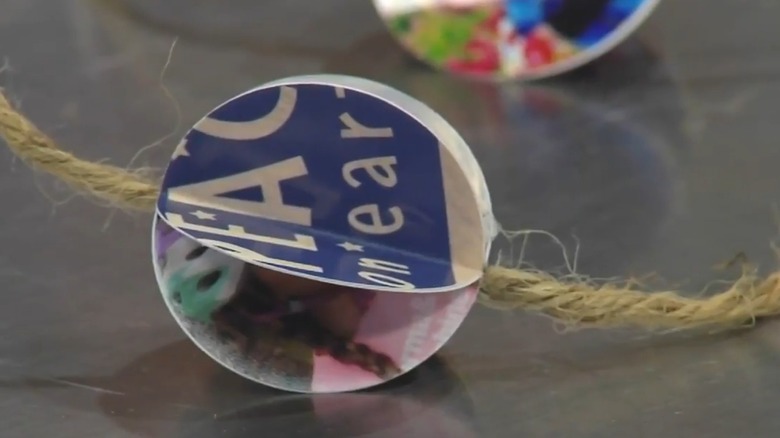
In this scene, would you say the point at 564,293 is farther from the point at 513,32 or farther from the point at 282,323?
the point at 513,32

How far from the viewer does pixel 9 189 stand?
1.90ft

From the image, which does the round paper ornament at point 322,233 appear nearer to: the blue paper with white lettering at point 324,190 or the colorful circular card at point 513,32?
the blue paper with white lettering at point 324,190

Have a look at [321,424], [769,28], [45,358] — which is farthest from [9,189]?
[769,28]

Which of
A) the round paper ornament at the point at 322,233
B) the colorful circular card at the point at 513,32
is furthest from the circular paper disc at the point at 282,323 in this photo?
the colorful circular card at the point at 513,32

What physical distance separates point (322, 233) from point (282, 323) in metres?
0.04

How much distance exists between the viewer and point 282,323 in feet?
1.32

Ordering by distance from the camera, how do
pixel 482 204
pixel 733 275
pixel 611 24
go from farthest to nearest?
pixel 611 24 < pixel 733 275 < pixel 482 204

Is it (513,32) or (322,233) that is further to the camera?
(513,32)

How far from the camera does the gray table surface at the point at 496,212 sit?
406mm

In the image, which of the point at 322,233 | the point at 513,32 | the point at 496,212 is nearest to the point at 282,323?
the point at 322,233

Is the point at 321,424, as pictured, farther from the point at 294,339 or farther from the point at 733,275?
the point at 733,275

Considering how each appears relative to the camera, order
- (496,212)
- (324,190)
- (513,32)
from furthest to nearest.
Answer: (513,32)
(496,212)
(324,190)

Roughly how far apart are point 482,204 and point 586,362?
0.10 metres

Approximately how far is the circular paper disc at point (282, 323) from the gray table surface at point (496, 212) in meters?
0.01
